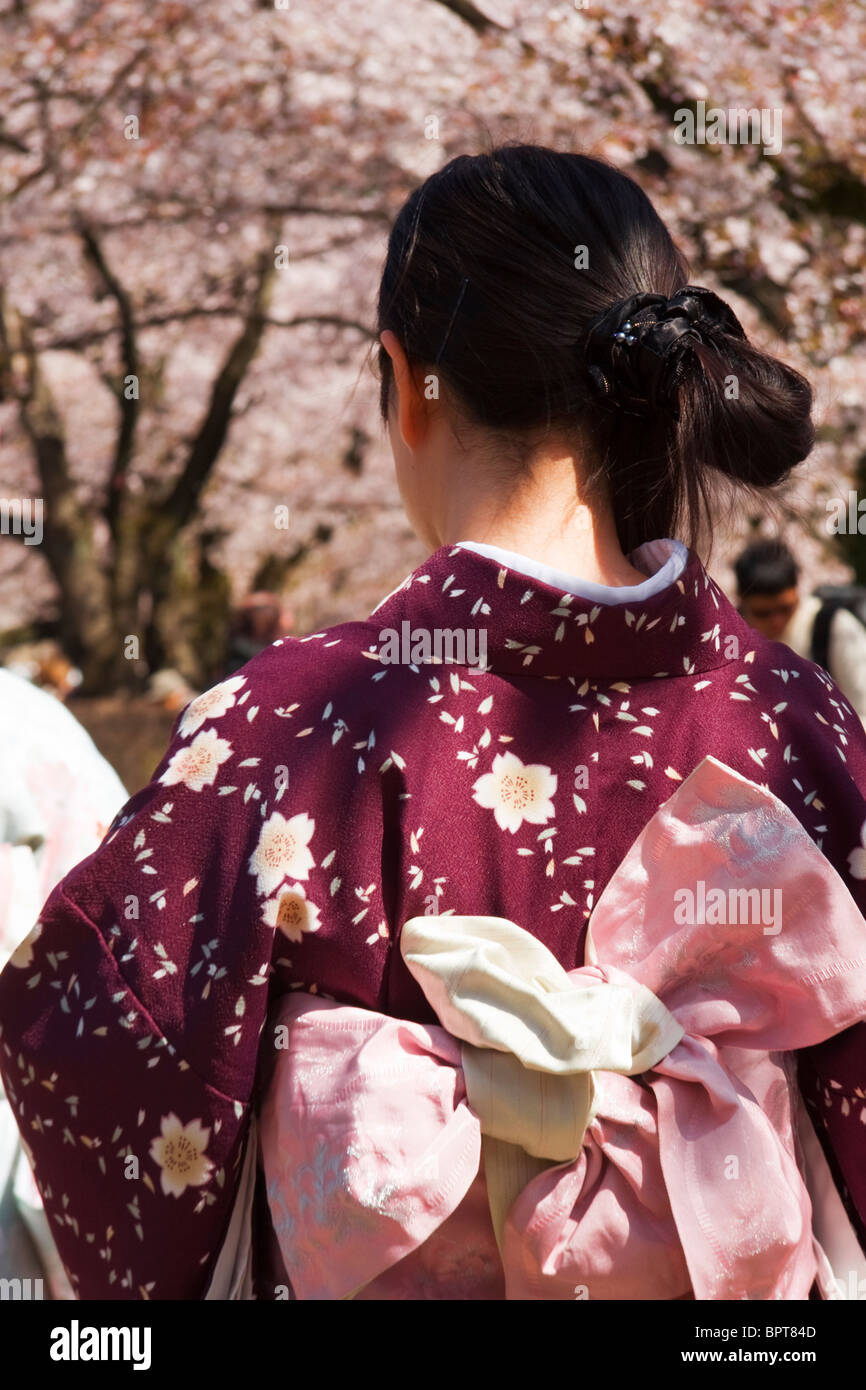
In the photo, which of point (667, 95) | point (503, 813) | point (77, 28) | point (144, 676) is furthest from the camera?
point (144, 676)

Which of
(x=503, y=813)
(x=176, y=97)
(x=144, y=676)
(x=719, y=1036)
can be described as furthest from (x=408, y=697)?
(x=144, y=676)

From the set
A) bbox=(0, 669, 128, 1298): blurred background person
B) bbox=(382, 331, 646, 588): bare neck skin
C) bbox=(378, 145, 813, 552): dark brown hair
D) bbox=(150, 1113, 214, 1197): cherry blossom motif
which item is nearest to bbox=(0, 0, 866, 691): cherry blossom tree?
bbox=(0, 669, 128, 1298): blurred background person

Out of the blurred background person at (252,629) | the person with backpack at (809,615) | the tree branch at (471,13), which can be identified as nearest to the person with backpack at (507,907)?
the person with backpack at (809,615)

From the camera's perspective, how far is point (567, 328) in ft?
4.73

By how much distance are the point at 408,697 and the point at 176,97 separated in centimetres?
905

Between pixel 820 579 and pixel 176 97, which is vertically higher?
pixel 176 97

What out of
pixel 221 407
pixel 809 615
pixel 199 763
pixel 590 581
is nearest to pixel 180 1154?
pixel 199 763

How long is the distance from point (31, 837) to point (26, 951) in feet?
2.75

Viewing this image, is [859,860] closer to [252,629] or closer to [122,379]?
[252,629]

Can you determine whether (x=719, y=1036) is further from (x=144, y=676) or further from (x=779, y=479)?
(x=144, y=676)

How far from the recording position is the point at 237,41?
9250 millimetres

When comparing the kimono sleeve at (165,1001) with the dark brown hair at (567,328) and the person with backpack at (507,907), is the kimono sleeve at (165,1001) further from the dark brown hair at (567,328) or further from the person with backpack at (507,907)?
the dark brown hair at (567,328)

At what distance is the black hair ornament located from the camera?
4.61 ft

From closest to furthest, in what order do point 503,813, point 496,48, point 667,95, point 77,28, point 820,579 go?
point 503,813 < point 667,95 < point 496,48 < point 77,28 < point 820,579
